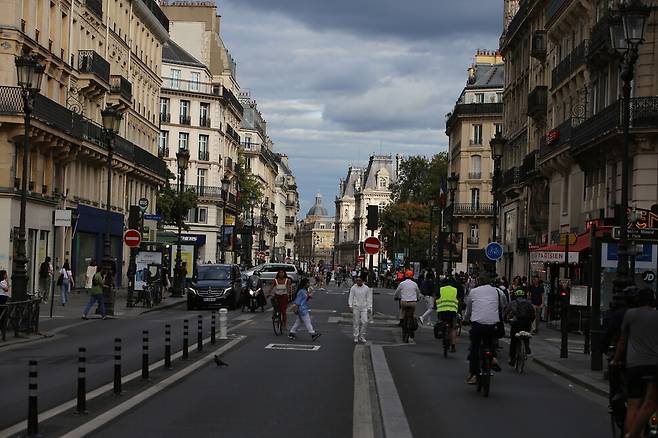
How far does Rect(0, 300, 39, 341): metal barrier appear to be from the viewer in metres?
25.5

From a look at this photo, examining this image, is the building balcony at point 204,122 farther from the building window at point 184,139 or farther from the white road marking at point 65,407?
the white road marking at point 65,407

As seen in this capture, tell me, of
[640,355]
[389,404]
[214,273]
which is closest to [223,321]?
[389,404]

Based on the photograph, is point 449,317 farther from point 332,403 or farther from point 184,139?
point 184,139

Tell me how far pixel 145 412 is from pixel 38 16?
36894 mm

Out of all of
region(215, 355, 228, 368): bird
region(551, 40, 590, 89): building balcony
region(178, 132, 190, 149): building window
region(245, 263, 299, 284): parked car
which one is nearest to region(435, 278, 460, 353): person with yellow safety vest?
region(215, 355, 228, 368): bird

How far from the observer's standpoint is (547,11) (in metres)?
55.8

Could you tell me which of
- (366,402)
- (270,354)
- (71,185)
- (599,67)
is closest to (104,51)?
(71,185)

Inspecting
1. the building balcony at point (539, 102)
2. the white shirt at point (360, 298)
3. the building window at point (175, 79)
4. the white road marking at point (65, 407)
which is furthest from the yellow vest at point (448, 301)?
the building window at point (175, 79)

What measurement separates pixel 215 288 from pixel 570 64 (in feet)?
58.3

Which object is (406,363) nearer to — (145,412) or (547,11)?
(145,412)

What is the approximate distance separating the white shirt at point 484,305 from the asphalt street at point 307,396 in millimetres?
1134

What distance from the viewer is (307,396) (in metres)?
15.9

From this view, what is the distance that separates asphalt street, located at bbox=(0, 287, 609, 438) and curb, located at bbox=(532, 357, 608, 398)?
191mm

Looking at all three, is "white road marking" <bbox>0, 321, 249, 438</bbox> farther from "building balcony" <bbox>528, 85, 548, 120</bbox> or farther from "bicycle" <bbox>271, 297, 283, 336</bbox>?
"building balcony" <bbox>528, 85, 548, 120</bbox>
